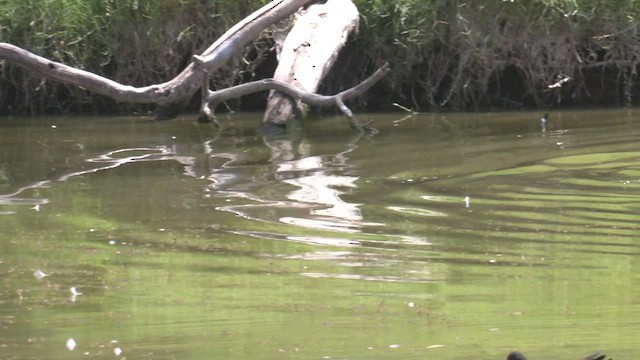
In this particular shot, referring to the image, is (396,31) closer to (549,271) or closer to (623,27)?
(623,27)

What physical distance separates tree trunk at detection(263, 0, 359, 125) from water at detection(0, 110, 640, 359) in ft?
1.19

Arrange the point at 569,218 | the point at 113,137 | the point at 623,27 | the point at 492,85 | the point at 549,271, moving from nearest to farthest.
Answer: the point at 549,271, the point at 569,218, the point at 113,137, the point at 623,27, the point at 492,85

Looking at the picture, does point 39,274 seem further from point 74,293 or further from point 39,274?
point 74,293

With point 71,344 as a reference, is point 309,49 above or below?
above

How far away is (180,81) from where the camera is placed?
29.7 feet

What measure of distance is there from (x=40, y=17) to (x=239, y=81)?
193 cm

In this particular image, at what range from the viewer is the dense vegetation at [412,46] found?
34.8 feet

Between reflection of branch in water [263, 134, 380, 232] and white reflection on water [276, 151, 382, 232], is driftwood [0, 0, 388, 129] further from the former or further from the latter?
white reflection on water [276, 151, 382, 232]

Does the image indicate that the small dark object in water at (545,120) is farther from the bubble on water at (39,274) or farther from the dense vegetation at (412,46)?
the bubble on water at (39,274)

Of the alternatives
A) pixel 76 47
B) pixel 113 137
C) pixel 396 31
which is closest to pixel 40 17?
pixel 76 47

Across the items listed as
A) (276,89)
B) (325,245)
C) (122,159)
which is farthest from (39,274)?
(276,89)

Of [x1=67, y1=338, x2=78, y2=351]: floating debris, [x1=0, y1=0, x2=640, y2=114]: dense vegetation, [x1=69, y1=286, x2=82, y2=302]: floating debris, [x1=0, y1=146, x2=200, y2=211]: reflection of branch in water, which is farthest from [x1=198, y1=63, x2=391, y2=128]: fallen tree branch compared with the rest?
[x1=67, y1=338, x2=78, y2=351]: floating debris

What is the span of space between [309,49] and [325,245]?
15.2 ft

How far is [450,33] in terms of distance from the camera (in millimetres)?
10805
